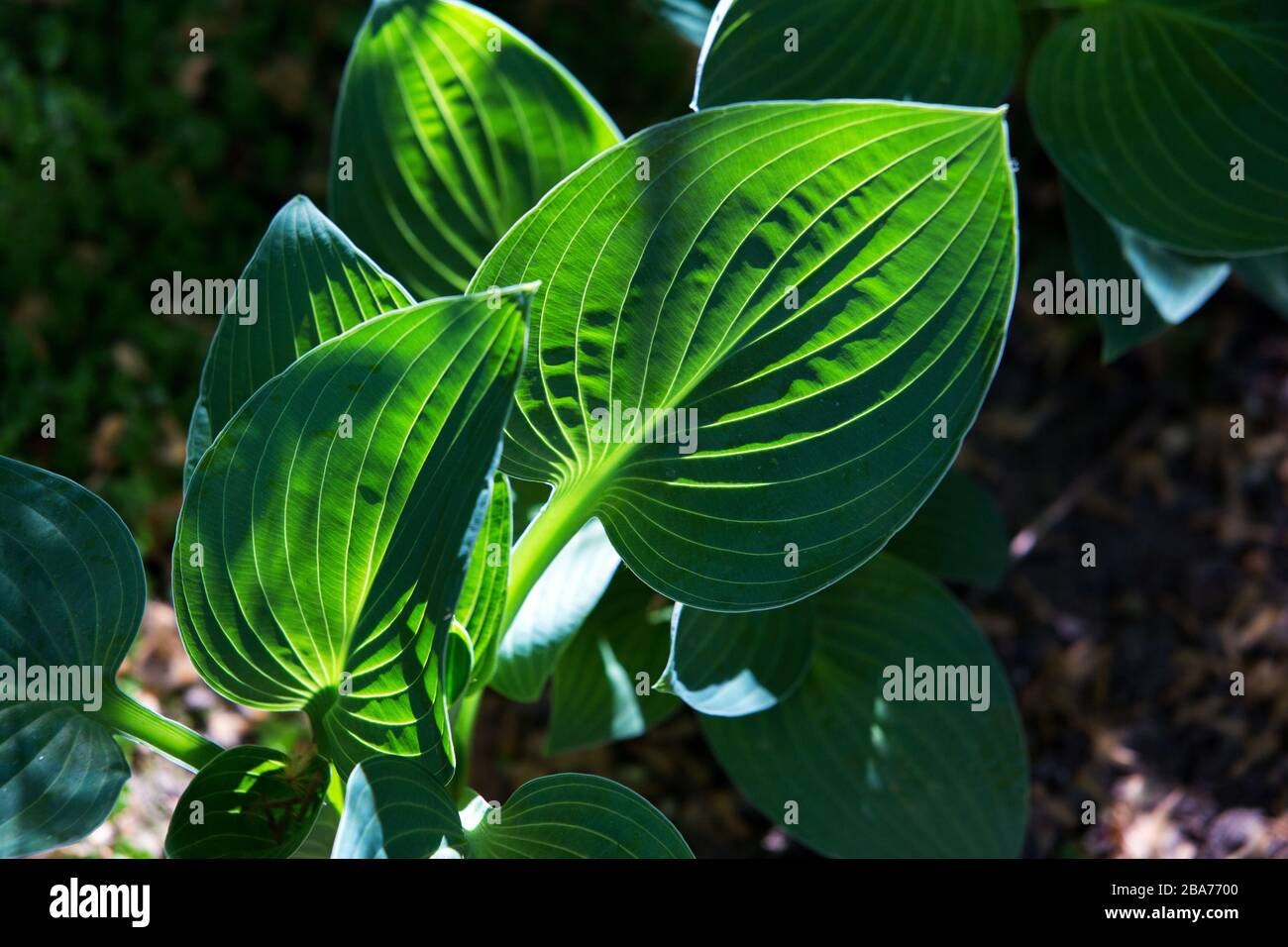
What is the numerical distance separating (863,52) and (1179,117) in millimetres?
355

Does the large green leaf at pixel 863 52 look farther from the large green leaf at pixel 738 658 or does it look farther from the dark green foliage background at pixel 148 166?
the dark green foliage background at pixel 148 166


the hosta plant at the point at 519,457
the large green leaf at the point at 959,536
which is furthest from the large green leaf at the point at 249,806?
the large green leaf at the point at 959,536

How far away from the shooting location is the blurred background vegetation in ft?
4.63

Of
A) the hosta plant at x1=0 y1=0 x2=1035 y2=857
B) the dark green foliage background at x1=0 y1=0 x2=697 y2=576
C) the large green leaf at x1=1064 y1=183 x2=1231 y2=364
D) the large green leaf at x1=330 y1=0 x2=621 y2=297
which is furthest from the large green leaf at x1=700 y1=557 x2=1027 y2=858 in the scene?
the dark green foliage background at x1=0 y1=0 x2=697 y2=576

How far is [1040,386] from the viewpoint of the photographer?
1650 millimetres

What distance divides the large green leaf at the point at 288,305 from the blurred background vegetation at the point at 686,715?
2.22 feet

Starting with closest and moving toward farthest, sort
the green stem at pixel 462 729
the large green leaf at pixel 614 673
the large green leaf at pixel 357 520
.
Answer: the large green leaf at pixel 357 520 → the green stem at pixel 462 729 → the large green leaf at pixel 614 673

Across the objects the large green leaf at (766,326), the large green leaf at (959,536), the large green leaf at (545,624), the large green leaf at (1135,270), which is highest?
the large green leaf at (1135,270)

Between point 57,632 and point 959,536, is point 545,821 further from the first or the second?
point 959,536

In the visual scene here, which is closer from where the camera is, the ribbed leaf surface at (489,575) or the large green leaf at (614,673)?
the ribbed leaf surface at (489,575)

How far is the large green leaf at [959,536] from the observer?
128 centimetres

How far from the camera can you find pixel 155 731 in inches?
31.3

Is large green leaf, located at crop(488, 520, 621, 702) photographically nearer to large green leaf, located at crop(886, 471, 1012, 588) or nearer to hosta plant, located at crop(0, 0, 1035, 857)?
hosta plant, located at crop(0, 0, 1035, 857)
